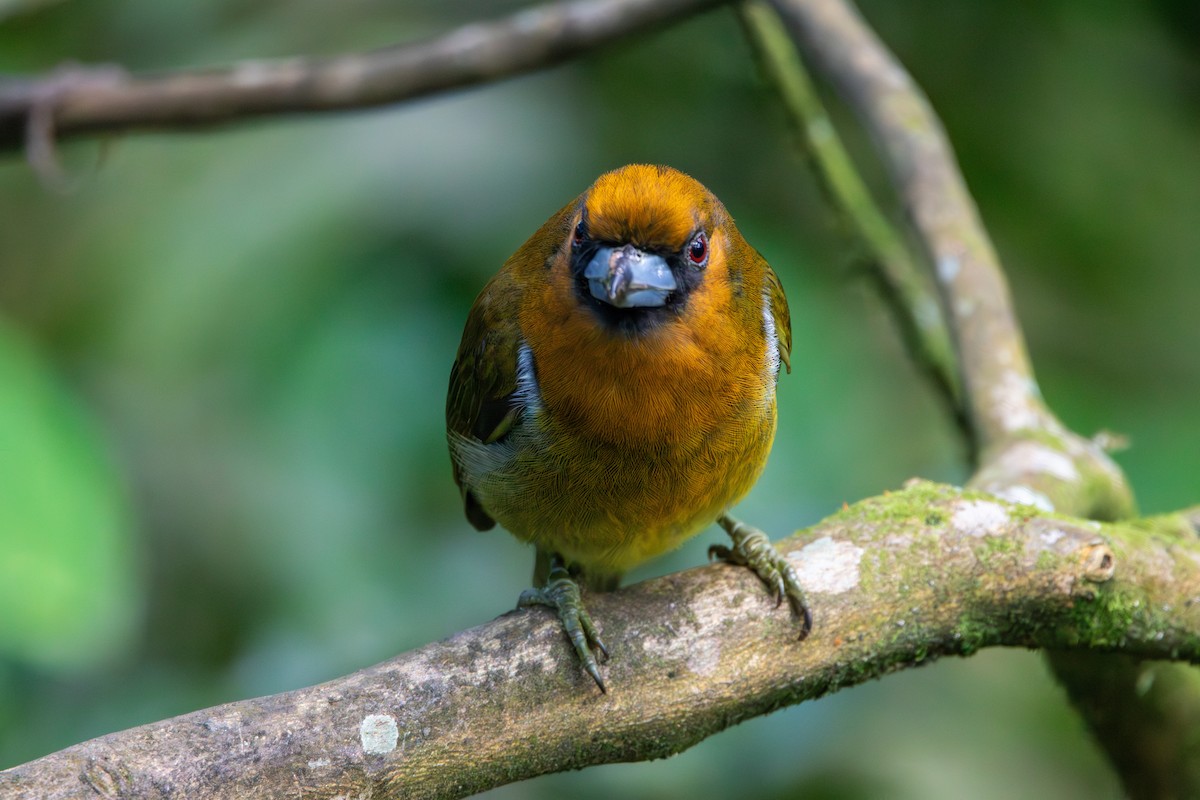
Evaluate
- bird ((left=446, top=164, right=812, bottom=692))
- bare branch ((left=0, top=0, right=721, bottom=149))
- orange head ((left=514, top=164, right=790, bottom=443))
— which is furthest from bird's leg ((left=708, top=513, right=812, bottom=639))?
bare branch ((left=0, top=0, right=721, bottom=149))

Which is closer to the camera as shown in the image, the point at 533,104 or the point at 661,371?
the point at 661,371

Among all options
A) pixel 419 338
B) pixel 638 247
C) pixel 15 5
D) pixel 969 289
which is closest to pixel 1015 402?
pixel 969 289

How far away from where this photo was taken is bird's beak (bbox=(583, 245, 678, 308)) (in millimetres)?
1991

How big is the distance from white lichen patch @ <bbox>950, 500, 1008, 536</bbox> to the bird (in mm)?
330

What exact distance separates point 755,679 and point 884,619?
0.83ft

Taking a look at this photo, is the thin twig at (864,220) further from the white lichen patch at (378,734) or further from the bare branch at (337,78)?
the white lichen patch at (378,734)

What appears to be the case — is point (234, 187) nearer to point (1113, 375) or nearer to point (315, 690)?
point (315, 690)

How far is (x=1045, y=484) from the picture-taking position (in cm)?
239

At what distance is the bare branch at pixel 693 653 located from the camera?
171 centimetres

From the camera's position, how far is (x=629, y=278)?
78.6 inches

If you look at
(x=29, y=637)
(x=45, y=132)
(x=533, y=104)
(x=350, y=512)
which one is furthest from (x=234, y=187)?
(x=29, y=637)

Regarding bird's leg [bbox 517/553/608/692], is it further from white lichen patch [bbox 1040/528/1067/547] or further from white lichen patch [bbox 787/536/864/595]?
white lichen patch [bbox 1040/528/1067/547]

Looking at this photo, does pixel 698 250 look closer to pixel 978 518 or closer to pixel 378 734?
pixel 978 518

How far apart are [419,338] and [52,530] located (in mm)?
1377
